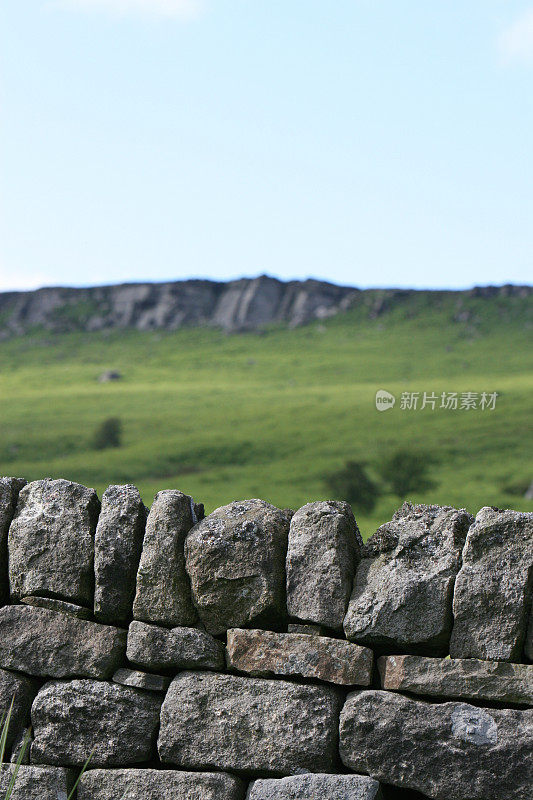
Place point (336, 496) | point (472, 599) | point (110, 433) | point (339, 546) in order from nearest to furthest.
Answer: point (472, 599)
point (339, 546)
point (336, 496)
point (110, 433)

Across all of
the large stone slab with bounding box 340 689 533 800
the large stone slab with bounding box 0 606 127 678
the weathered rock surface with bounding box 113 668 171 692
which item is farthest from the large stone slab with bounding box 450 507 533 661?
the large stone slab with bounding box 0 606 127 678

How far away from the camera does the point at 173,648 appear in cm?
442

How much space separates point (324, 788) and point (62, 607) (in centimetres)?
157

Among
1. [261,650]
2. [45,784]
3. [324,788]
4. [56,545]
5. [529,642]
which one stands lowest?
[45,784]

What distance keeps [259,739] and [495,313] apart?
99775 mm

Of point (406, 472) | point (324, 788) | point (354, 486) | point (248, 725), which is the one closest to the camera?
point (324, 788)

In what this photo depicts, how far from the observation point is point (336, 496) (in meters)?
53.5

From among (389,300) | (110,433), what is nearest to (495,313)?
(389,300)

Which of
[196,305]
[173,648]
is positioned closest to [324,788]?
[173,648]

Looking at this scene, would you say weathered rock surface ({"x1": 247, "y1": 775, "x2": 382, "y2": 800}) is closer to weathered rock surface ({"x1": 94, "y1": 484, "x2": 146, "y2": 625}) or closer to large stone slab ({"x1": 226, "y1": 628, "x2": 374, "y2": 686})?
large stone slab ({"x1": 226, "y1": 628, "x2": 374, "y2": 686})

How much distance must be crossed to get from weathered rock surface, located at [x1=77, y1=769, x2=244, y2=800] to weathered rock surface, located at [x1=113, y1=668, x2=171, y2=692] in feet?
1.28

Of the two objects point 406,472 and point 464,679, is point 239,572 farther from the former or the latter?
point 406,472

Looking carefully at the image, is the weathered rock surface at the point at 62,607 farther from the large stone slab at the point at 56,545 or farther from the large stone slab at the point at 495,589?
the large stone slab at the point at 495,589

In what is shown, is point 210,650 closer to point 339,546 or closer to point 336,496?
point 339,546
